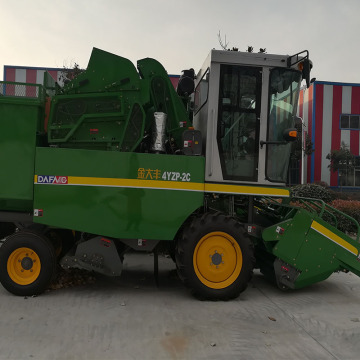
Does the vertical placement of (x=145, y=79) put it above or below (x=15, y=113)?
above

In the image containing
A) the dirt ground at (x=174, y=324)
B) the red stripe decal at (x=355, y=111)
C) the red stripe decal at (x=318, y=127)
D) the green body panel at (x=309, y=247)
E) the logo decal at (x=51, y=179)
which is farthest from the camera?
the red stripe decal at (x=355, y=111)

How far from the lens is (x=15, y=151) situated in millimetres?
4750

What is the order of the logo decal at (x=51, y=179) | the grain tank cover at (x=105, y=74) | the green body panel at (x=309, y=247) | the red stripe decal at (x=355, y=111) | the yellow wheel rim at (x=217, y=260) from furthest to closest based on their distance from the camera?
the red stripe decal at (x=355, y=111)
the grain tank cover at (x=105, y=74)
the green body panel at (x=309, y=247)
the yellow wheel rim at (x=217, y=260)
the logo decal at (x=51, y=179)

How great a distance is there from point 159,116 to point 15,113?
181cm

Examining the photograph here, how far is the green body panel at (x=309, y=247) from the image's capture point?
4949 mm

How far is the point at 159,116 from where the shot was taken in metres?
4.98

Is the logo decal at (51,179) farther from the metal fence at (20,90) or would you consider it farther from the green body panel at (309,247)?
the green body panel at (309,247)

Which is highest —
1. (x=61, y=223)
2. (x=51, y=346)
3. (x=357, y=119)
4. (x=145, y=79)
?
(x=357, y=119)

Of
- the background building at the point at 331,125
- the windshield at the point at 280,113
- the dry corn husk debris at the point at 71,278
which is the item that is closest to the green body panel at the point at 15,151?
the dry corn husk debris at the point at 71,278

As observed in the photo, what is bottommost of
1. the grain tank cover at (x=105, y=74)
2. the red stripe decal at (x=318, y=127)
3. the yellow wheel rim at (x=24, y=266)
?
the yellow wheel rim at (x=24, y=266)

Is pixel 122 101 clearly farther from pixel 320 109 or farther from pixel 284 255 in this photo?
pixel 320 109

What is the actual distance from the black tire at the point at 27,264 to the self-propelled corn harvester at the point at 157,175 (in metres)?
0.01

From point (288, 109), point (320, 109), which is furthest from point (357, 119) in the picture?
point (288, 109)

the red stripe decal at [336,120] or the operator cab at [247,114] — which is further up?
the red stripe decal at [336,120]
